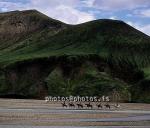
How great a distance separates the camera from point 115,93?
191375 mm

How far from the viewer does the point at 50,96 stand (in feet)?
642

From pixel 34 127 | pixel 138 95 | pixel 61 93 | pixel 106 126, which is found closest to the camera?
pixel 34 127

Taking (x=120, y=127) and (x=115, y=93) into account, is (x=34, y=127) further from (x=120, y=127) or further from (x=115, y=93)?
(x=115, y=93)

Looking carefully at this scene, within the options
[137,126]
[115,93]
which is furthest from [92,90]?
[137,126]

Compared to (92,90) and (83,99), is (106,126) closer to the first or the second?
(83,99)

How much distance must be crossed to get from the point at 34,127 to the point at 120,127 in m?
10.4

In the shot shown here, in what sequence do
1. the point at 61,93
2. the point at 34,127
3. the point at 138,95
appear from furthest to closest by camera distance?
1. the point at 61,93
2. the point at 138,95
3. the point at 34,127

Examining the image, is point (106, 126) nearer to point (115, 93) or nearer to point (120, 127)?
point (120, 127)

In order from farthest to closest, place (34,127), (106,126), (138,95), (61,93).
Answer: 1. (61,93)
2. (138,95)
3. (106,126)
4. (34,127)

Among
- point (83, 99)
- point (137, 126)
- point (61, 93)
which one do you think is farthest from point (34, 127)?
point (61, 93)

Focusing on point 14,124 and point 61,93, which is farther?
point 61,93

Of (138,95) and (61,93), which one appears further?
(61,93)

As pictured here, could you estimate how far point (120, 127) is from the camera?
62.1 m

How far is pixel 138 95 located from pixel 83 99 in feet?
64.2
